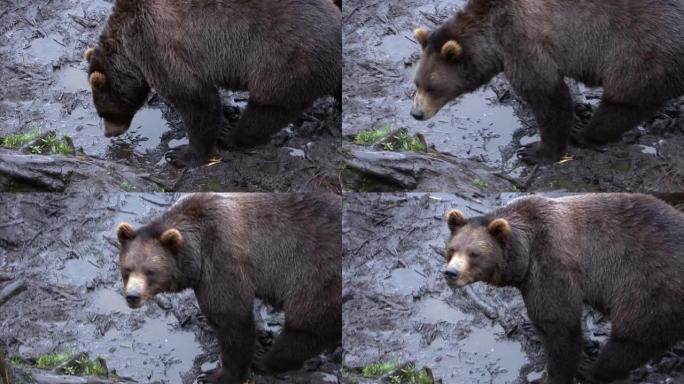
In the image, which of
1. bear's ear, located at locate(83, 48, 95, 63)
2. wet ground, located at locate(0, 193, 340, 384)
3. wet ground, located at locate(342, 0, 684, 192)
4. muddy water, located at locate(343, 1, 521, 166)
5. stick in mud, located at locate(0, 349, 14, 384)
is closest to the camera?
wet ground, located at locate(342, 0, 684, 192)

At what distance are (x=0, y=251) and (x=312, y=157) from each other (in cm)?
248

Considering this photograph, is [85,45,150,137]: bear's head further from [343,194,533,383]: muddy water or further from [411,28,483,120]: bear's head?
[411,28,483,120]: bear's head

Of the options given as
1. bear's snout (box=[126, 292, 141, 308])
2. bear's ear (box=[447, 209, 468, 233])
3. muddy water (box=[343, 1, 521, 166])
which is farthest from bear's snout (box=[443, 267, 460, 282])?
bear's snout (box=[126, 292, 141, 308])

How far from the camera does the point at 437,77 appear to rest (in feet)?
26.1

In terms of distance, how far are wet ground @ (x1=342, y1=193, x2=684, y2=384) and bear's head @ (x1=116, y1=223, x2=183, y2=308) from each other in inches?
48.6

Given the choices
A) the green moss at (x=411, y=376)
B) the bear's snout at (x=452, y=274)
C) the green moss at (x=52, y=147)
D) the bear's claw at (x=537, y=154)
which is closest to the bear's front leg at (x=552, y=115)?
the bear's claw at (x=537, y=154)

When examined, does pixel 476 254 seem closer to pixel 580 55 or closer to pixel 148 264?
pixel 580 55

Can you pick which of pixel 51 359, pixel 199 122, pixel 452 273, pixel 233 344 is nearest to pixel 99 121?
pixel 199 122

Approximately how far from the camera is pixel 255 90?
25.3 feet

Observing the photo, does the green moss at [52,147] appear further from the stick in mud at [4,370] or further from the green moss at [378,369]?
the green moss at [378,369]

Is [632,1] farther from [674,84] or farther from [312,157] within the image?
[312,157]

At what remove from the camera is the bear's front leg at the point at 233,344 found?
7539 millimetres

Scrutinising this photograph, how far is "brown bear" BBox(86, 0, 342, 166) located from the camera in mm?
7645

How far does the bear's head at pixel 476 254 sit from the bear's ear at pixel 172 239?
175 cm
